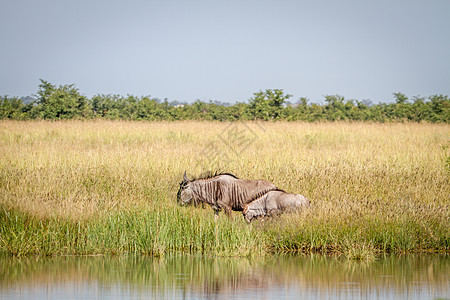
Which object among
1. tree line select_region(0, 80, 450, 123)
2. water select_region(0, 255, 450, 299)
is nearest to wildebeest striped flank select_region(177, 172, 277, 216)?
water select_region(0, 255, 450, 299)

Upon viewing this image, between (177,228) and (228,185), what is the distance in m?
1.69

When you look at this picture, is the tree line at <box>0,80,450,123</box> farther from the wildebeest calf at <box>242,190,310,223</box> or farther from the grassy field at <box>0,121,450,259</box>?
the wildebeest calf at <box>242,190,310,223</box>

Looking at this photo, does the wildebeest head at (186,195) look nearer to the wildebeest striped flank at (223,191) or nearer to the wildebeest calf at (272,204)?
the wildebeest striped flank at (223,191)

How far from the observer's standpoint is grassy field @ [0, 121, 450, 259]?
9859 mm

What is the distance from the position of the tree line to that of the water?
2157 centimetres

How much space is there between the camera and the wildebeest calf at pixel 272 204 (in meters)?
10.6

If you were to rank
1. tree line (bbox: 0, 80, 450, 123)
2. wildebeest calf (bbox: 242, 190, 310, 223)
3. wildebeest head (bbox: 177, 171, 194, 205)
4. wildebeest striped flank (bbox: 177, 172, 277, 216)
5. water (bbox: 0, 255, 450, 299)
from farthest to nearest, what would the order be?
tree line (bbox: 0, 80, 450, 123) → wildebeest head (bbox: 177, 171, 194, 205) → wildebeest striped flank (bbox: 177, 172, 277, 216) → wildebeest calf (bbox: 242, 190, 310, 223) → water (bbox: 0, 255, 450, 299)

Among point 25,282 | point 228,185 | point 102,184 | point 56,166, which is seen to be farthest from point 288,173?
point 25,282

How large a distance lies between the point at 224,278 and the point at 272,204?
2720mm

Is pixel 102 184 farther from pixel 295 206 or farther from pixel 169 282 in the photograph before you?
pixel 169 282

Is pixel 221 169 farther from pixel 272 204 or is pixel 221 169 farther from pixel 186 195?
pixel 272 204

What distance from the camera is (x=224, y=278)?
8.23 m

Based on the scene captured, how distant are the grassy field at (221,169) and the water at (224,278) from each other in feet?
1.35

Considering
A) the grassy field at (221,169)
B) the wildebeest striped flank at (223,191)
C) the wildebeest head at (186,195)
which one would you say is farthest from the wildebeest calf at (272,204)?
the wildebeest head at (186,195)
